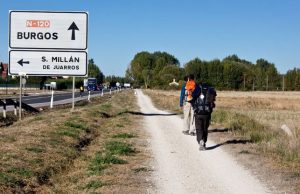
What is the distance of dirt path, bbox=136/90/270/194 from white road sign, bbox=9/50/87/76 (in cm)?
1075

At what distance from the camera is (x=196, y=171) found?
32.6 feet

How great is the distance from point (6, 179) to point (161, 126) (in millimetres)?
12408

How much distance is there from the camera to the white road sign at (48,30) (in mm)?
23781

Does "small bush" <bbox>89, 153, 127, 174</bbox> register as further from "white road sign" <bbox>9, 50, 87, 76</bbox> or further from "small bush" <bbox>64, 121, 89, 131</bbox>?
"white road sign" <bbox>9, 50, 87, 76</bbox>

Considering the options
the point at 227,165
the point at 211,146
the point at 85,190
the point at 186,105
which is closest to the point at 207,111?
the point at 211,146

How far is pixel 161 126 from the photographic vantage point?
66.1 feet

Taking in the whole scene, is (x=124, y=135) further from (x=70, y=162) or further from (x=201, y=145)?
(x=70, y=162)

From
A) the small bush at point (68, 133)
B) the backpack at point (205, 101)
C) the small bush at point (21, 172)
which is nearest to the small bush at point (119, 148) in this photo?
the small bush at point (68, 133)

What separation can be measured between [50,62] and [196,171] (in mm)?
15904

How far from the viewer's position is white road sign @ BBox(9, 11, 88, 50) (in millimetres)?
23781

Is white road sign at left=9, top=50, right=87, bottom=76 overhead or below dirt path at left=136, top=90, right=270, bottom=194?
overhead

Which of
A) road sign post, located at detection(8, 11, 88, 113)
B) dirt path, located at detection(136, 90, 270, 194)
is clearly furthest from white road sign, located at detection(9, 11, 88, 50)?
dirt path, located at detection(136, 90, 270, 194)

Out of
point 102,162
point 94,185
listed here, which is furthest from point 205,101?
point 94,185

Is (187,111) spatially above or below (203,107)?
below
